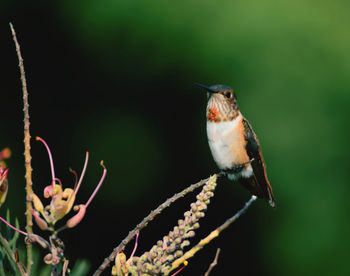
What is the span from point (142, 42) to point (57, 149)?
124 centimetres

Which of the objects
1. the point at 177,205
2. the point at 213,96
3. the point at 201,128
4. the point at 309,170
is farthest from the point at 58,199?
the point at 177,205

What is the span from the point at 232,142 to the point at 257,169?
0.53ft

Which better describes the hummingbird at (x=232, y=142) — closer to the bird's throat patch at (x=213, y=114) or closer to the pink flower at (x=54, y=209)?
the bird's throat patch at (x=213, y=114)

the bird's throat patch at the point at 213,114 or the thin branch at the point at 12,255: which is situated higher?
the thin branch at the point at 12,255

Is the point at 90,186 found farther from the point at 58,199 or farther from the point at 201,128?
the point at 58,199

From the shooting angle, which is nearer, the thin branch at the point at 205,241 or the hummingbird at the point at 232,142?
the thin branch at the point at 205,241

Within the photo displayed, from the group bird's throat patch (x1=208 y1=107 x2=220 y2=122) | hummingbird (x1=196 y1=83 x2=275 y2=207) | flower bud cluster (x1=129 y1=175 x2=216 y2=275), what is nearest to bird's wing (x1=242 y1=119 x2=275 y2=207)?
Answer: hummingbird (x1=196 y1=83 x2=275 y2=207)

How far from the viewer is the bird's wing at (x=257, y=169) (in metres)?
2.02

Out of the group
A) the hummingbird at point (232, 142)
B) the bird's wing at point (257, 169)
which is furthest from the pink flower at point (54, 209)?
the bird's wing at point (257, 169)

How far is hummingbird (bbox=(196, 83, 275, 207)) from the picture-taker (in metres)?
1.94

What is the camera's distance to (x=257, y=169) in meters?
2.06

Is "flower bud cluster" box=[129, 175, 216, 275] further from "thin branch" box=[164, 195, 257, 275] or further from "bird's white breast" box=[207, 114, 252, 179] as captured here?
"bird's white breast" box=[207, 114, 252, 179]

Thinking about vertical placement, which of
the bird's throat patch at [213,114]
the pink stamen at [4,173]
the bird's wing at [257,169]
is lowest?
the bird's wing at [257,169]

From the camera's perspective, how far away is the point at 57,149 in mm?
4578
